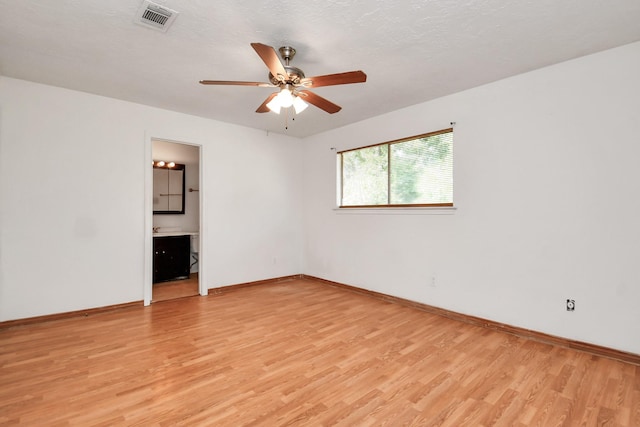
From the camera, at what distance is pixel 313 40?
7.98 feet

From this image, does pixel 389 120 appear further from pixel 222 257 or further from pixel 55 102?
pixel 55 102

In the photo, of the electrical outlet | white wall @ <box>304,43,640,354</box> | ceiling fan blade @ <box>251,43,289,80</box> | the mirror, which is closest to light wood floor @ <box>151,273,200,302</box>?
the mirror

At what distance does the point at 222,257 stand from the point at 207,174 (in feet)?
4.23

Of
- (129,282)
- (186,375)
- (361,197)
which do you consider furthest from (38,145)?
(361,197)

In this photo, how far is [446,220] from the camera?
142 inches

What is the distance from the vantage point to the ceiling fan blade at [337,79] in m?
2.24

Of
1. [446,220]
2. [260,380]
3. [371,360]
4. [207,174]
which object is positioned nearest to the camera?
[260,380]

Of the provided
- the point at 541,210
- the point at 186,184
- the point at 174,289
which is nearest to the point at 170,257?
the point at 174,289

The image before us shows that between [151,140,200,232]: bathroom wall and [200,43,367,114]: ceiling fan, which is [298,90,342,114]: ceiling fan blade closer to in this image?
[200,43,367,114]: ceiling fan

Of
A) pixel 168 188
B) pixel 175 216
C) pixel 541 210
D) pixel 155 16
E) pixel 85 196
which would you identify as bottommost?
pixel 175 216

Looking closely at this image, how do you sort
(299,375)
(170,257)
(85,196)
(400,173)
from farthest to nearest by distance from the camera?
(170,257)
(400,173)
(85,196)
(299,375)

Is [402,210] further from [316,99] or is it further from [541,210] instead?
[316,99]

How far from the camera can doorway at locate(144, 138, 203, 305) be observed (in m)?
5.26

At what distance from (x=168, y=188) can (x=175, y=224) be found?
28.2 inches
